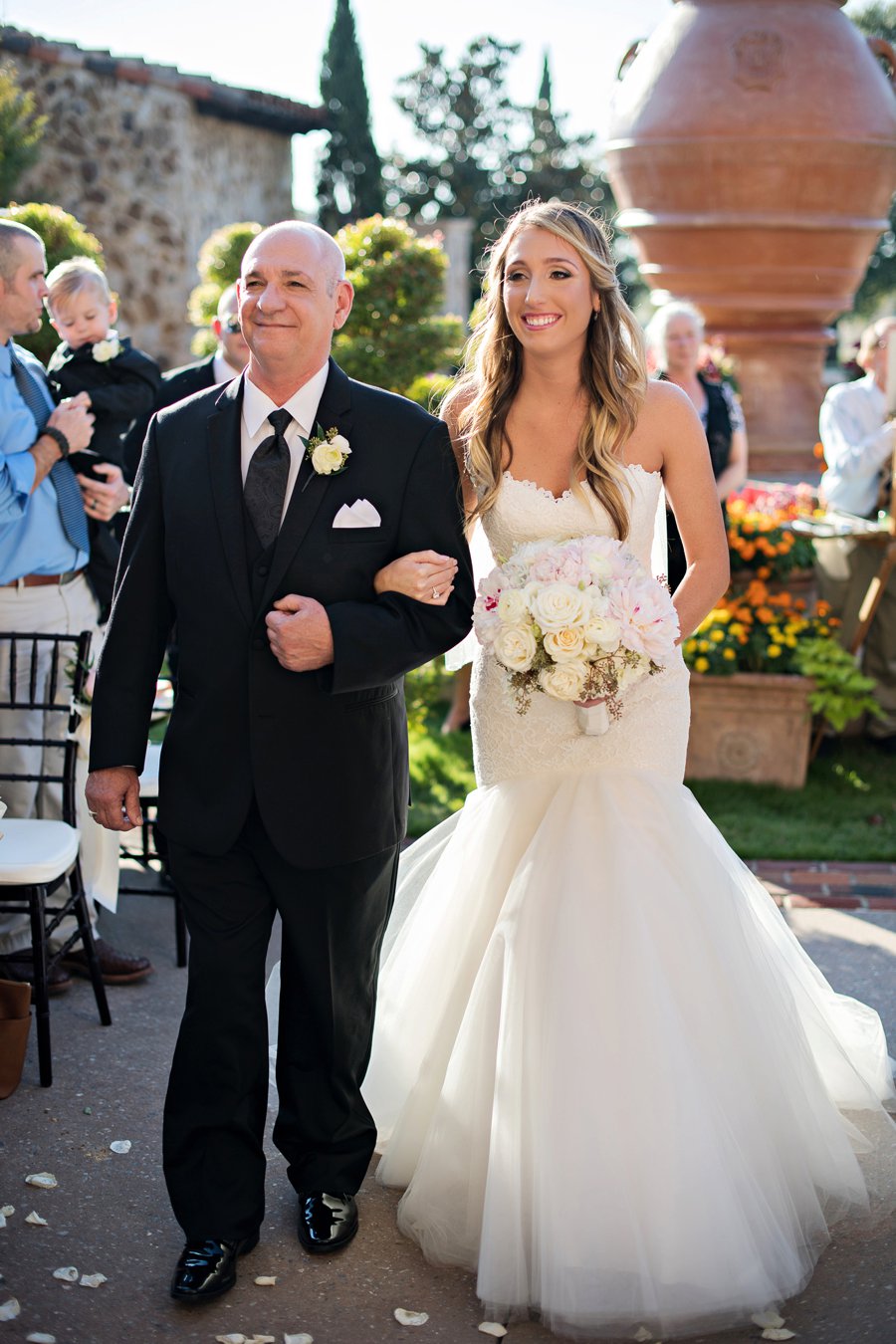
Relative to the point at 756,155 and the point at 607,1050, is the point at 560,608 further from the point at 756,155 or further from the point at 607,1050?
the point at 756,155

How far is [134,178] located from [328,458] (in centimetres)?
1487

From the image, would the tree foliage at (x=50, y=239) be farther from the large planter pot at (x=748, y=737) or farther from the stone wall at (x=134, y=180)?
the stone wall at (x=134, y=180)

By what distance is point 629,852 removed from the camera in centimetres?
337

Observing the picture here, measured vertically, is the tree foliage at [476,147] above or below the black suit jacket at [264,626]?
above

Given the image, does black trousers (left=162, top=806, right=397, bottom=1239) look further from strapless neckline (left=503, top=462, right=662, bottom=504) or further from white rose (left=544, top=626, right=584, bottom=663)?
strapless neckline (left=503, top=462, right=662, bottom=504)

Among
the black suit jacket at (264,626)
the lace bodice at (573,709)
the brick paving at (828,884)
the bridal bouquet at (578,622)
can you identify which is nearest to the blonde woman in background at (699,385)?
the brick paving at (828,884)

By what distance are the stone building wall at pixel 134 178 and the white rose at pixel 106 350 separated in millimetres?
11465

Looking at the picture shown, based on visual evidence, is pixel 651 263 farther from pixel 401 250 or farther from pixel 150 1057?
pixel 150 1057

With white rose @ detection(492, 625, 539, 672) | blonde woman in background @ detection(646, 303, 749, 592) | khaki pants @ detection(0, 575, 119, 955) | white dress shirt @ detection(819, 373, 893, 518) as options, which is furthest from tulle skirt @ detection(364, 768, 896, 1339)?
white dress shirt @ detection(819, 373, 893, 518)

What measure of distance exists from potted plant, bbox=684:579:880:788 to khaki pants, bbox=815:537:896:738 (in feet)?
2.26

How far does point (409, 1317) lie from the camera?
10.3 feet

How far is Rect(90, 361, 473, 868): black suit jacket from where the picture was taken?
10.3 feet

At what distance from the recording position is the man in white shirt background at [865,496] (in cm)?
827

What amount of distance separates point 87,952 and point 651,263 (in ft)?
23.9
